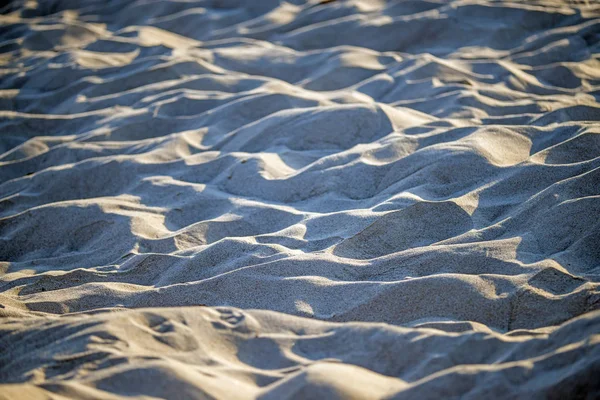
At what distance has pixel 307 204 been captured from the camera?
2.46 meters

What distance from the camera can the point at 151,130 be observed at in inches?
128

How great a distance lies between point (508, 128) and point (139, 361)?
2.02m

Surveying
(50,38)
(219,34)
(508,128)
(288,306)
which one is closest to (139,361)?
(288,306)

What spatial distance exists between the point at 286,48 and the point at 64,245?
7.41ft

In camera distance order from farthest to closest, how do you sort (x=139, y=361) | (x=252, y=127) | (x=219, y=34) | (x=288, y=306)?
(x=219, y=34), (x=252, y=127), (x=288, y=306), (x=139, y=361)

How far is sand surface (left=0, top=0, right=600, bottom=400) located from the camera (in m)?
1.46

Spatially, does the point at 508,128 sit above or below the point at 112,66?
below

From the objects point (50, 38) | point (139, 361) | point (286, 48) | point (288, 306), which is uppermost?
point (50, 38)

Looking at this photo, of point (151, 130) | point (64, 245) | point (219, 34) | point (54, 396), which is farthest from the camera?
point (219, 34)

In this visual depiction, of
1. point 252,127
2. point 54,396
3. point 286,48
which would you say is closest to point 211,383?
point 54,396

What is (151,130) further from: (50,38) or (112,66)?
(50,38)

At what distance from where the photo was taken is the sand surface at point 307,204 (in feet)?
4.78

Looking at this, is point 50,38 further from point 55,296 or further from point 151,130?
point 55,296

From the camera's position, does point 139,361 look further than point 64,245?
No
